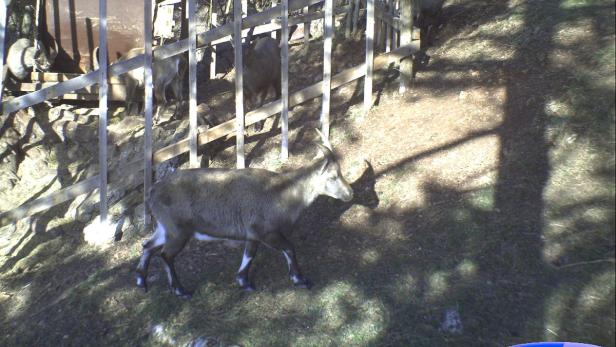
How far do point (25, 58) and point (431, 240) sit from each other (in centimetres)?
748

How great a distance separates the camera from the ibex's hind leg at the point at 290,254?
18.6 ft

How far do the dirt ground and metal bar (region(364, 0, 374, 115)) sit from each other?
0.27 m

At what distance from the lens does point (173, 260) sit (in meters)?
5.79

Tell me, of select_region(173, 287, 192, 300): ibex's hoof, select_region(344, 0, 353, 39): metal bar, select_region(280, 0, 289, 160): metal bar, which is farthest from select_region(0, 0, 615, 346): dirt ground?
select_region(344, 0, 353, 39): metal bar

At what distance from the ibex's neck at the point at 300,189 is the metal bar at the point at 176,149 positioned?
157cm

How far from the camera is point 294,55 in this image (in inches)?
432

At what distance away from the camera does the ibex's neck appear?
5.93 m

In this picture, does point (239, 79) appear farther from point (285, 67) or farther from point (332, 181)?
point (332, 181)

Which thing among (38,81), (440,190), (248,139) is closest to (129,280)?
(248,139)

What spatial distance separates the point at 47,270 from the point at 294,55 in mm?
5797

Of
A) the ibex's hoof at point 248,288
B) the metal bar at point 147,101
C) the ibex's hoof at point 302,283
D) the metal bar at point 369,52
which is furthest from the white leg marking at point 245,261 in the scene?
the metal bar at point 369,52

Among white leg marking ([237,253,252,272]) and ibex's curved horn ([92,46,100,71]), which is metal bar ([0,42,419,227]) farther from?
ibex's curved horn ([92,46,100,71])

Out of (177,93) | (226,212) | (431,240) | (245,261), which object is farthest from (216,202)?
(177,93)

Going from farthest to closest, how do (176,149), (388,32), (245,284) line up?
(388,32)
(176,149)
(245,284)
